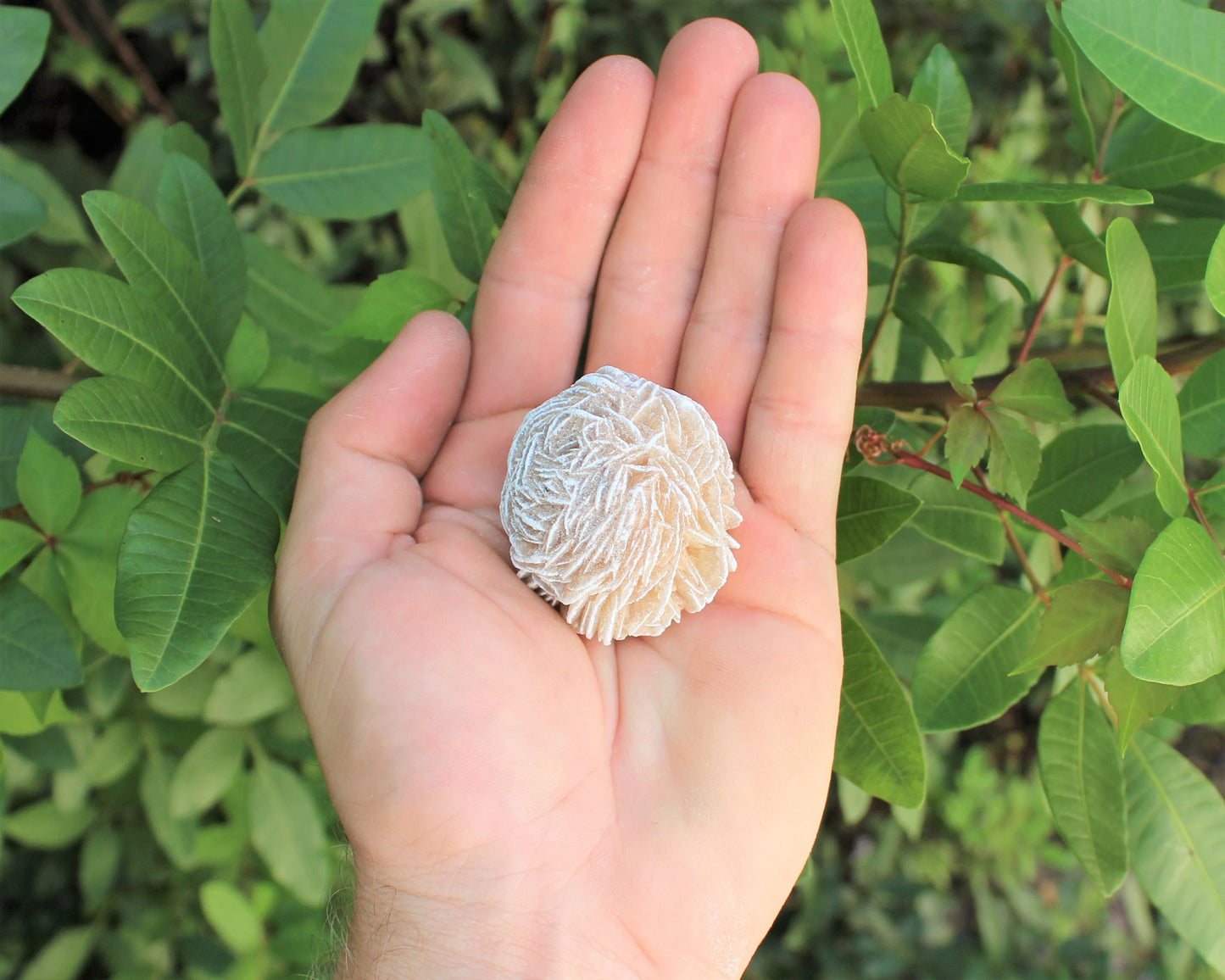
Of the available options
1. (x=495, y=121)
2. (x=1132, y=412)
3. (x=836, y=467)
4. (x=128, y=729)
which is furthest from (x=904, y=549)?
(x=495, y=121)

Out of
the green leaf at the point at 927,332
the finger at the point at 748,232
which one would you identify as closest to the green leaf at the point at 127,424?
the finger at the point at 748,232

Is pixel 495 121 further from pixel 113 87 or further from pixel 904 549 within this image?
pixel 904 549

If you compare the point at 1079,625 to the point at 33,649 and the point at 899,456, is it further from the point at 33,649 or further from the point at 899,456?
the point at 33,649

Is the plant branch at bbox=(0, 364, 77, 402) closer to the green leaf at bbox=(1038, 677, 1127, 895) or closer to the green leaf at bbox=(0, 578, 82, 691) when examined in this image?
the green leaf at bbox=(0, 578, 82, 691)

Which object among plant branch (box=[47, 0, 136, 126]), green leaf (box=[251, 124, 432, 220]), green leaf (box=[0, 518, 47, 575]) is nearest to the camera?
green leaf (box=[0, 518, 47, 575])

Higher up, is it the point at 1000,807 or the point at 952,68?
the point at 952,68

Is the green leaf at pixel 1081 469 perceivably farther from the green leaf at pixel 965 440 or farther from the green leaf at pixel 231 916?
the green leaf at pixel 231 916

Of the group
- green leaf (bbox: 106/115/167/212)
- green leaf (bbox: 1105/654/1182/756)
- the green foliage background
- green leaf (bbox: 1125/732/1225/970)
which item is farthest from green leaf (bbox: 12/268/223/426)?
green leaf (bbox: 1125/732/1225/970)
